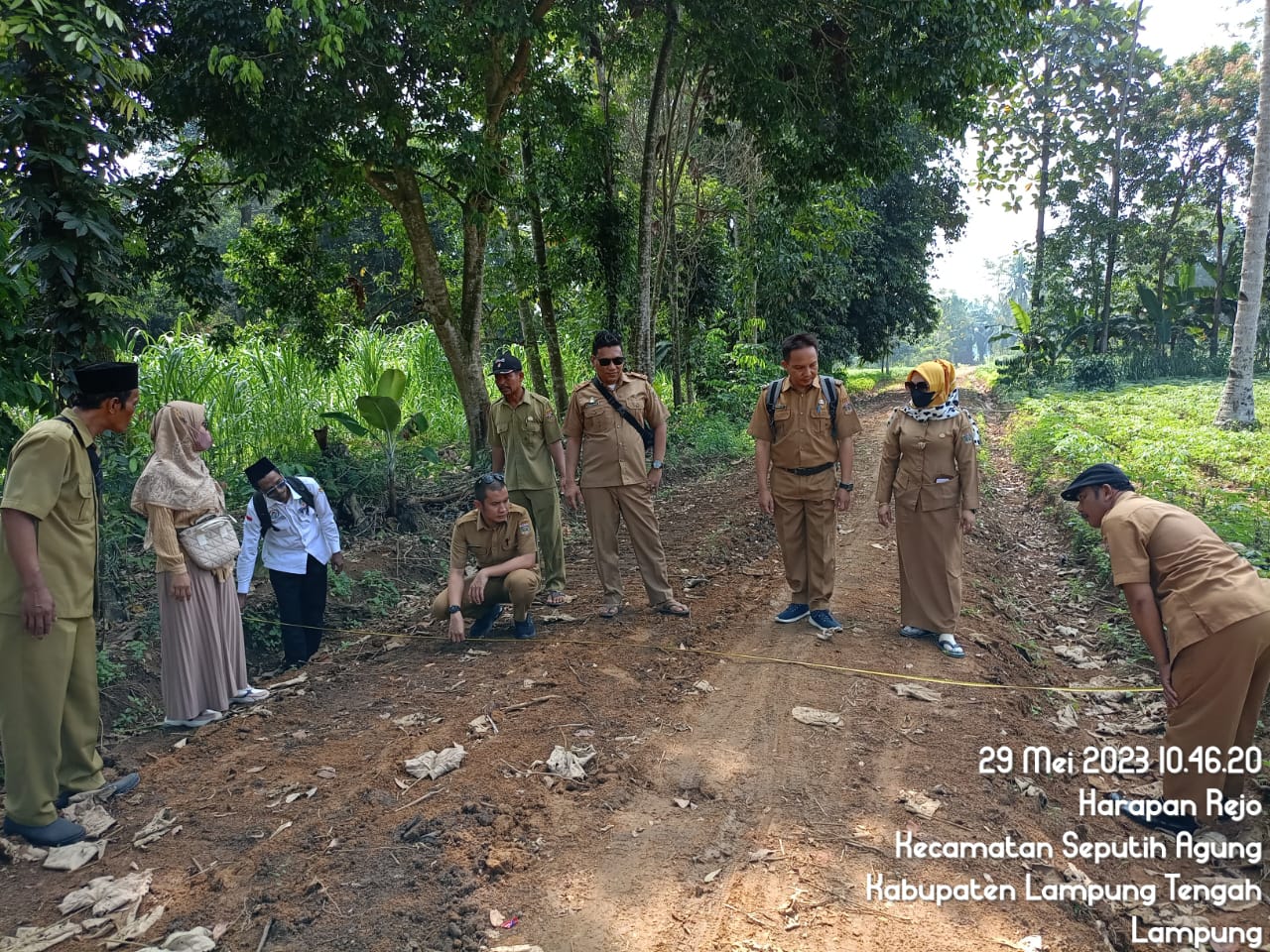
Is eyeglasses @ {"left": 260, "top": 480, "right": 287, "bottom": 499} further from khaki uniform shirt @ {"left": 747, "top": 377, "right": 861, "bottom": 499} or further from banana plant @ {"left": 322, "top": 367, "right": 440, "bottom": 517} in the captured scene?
khaki uniform shirt @ {"left": 747, "top": 377, "right": 861, "bottom": 499}

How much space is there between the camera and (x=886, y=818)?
3611 millimetres

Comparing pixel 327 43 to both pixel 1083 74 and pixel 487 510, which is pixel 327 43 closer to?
pixel 487 510

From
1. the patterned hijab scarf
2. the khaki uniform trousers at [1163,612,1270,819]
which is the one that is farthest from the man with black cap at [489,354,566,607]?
the khaki uniform trousers at [1163,612,1270,819]

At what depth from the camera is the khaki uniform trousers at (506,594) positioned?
18.5ft

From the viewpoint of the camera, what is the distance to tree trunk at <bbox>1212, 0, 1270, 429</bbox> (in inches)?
522

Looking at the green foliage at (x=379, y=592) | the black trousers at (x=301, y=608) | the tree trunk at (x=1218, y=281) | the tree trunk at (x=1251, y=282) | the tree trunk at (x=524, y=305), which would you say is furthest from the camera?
the tree trunk at (x=1218, y=281)

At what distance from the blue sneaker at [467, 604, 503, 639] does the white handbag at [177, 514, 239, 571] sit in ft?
5.87

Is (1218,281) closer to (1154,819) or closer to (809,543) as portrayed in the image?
(809,543)

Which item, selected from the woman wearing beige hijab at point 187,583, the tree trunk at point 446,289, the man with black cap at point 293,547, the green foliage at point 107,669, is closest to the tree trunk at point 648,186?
the tree trunk at point 446,289

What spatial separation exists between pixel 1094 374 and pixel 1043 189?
6712mm

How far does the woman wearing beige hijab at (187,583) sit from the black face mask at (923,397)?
4.19 metres

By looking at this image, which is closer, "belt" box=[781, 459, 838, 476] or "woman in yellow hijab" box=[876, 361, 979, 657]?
"woman in yellow hijab" box=[876, 361, 979, 657]

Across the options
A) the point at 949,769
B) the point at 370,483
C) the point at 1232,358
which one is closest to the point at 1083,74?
the point at 1232,358

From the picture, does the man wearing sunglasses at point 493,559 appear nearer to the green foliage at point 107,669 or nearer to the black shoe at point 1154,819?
the green foliage at point 107,669
